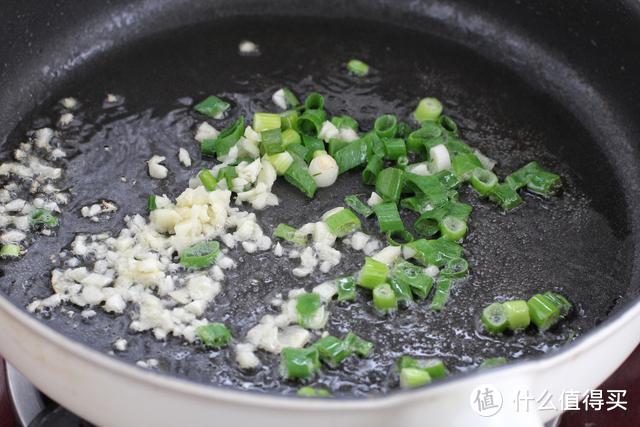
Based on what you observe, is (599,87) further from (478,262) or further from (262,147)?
(262,147)

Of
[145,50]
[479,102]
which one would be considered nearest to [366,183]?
[479,102]

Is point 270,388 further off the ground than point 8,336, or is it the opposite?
point 8,336

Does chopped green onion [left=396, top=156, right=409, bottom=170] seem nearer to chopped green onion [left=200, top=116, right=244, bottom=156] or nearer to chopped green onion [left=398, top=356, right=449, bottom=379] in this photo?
chopped green onion [left=200, top=116, right=244, bottom=156]

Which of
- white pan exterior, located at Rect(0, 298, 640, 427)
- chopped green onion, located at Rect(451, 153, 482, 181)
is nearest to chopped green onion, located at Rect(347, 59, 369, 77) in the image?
chopped green onion, located at Rect(451, 153, 482, 181)

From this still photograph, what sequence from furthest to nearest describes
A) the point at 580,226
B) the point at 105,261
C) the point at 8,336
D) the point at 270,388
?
the point at 580,226
the point at 105,261
the point at 270,388
the point at 8,336

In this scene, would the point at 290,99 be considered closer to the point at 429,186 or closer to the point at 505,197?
the point at 429,186

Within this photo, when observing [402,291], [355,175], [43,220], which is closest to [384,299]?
[402,291]
